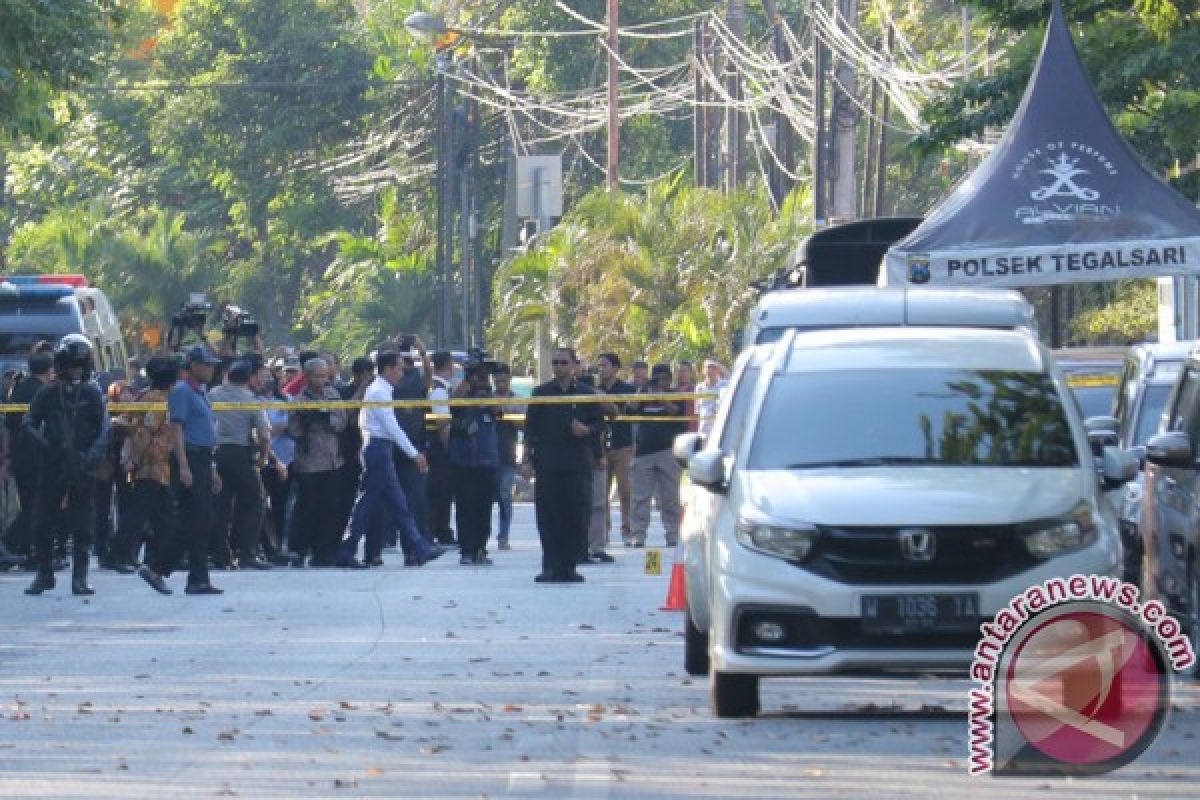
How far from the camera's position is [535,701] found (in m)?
13.4

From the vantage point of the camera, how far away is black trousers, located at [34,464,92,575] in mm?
20359

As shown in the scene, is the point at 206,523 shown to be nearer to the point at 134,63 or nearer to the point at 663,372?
the point at 663,372

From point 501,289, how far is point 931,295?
117 ft

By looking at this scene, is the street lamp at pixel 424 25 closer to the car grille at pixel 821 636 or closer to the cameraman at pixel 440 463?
the cameraman at pixel 440 463

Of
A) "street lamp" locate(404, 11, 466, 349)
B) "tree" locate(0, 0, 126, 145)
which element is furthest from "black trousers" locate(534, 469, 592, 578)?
"street lamp" locate(404, 11, 466, 349)

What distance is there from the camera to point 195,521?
2059cm

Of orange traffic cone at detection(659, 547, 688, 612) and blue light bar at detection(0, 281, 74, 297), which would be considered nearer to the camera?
orange traffic cone at detection(659, 547, 688, 612)

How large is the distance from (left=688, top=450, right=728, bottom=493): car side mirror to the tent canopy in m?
8.59

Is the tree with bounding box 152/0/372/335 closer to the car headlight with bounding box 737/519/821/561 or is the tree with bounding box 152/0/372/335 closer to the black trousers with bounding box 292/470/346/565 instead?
the black trousers with bounding box 292/470/346/565

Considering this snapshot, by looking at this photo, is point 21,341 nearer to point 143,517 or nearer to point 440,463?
point 440,463

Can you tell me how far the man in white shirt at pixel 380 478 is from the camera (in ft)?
78.7

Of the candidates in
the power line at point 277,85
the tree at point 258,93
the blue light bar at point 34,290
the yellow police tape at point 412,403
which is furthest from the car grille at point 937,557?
the tree at point 258,93

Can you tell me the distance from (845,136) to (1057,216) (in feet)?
55.9

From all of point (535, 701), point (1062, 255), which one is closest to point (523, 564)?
point (1062, 255)
